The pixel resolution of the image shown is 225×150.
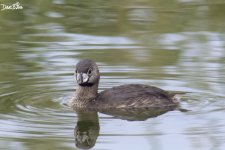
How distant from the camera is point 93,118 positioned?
11.4 metres

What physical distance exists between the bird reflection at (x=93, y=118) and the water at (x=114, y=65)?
0.06 m

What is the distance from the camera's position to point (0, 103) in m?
11.7

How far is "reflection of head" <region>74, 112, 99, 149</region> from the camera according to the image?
10141 millimetres

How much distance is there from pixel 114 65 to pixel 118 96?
1.93 m

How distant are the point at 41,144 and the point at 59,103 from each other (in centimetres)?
194

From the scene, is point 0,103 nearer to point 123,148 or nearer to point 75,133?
point 75,133

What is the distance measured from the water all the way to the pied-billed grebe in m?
0.24

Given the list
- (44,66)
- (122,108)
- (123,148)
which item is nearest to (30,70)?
(44,66)

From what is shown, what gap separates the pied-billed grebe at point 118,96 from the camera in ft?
Answer: 38.5
